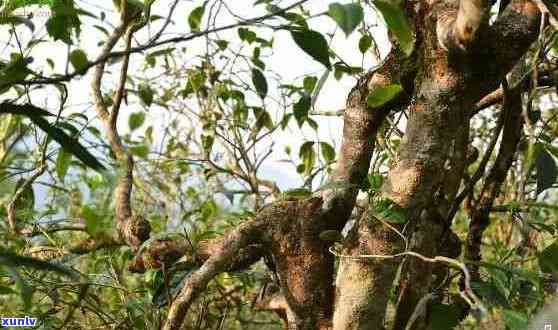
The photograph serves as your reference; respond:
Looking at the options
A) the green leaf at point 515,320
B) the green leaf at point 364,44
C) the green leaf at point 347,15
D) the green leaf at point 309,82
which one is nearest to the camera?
the green leaf at point 347,15

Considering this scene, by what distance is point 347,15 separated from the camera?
22.0 inches

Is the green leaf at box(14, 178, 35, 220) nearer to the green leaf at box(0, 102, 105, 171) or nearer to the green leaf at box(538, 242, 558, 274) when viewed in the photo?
the green leaf at box(0, 102, 105, 171)

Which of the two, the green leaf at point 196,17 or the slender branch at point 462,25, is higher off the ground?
the green leaf at point 196,17

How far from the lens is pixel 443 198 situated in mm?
1004

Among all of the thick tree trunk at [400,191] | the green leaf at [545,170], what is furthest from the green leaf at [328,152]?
the green leaf at [545,170]

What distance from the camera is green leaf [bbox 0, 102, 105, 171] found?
65cm

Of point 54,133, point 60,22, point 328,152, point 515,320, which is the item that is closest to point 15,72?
point 54,133

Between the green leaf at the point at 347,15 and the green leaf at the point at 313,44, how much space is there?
5.4 inches

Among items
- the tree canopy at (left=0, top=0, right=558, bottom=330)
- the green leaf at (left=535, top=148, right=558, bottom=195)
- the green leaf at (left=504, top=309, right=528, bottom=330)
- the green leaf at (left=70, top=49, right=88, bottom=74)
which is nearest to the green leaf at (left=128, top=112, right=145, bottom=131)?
the tree canopy at (left=0, top=0, right=558, bottom=330)

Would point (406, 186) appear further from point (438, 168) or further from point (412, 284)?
point (412, 284)

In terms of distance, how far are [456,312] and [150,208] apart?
193 centimetres

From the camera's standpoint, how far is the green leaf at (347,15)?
0.54 m

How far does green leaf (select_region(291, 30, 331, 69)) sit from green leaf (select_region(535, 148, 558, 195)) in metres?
0.47

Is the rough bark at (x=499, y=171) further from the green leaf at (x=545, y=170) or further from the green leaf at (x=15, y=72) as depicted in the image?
the green leaf at (x=15, y=72)
